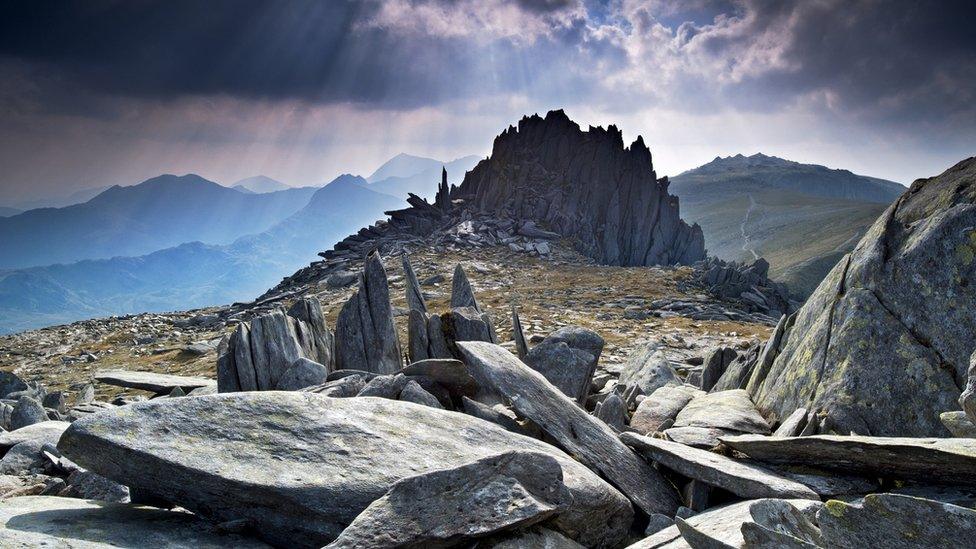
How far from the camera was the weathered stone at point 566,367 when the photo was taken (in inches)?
622

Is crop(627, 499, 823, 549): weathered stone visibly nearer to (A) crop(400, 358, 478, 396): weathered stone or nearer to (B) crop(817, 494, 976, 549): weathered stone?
(B) crop(817, 494, 976, 549): weathered stone

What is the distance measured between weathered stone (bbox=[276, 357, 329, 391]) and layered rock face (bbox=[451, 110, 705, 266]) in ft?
297

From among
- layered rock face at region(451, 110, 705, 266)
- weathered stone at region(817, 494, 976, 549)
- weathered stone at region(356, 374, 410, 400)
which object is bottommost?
weathered stone at region(817, 494, 976, 549)

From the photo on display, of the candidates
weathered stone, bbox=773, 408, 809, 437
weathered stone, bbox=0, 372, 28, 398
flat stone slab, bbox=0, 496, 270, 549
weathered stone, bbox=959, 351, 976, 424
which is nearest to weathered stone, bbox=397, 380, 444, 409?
flat stone slab, bbox=0, 496, 270, 549

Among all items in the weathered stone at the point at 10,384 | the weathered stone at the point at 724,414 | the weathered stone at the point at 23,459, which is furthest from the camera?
the weathered stone at the point at 10,384

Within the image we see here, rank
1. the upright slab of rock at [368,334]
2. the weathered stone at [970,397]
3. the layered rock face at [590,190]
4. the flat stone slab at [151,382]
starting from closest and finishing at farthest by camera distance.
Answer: the weathered stone at [970,397], the flat stone slab at [151,382], the upright slab of rock at [368,334], the layered rock face at [590,190]

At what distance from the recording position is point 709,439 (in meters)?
9.88

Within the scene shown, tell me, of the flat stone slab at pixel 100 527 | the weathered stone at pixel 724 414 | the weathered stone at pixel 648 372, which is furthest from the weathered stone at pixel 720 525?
the weathered stone at pixel 648 372

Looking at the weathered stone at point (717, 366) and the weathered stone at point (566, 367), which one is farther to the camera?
the weathered stone at point (717, 366)

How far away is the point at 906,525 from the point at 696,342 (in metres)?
30.5

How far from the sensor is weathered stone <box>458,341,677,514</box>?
29.2ft

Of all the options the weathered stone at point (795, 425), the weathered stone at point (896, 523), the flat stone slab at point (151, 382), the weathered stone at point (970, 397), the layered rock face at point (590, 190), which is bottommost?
the weathered stone at point (795, 425)

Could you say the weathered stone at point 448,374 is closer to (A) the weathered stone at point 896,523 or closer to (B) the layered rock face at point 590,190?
(A) the weathered stone at point 896,523

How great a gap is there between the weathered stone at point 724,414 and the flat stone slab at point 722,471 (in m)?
1.53
